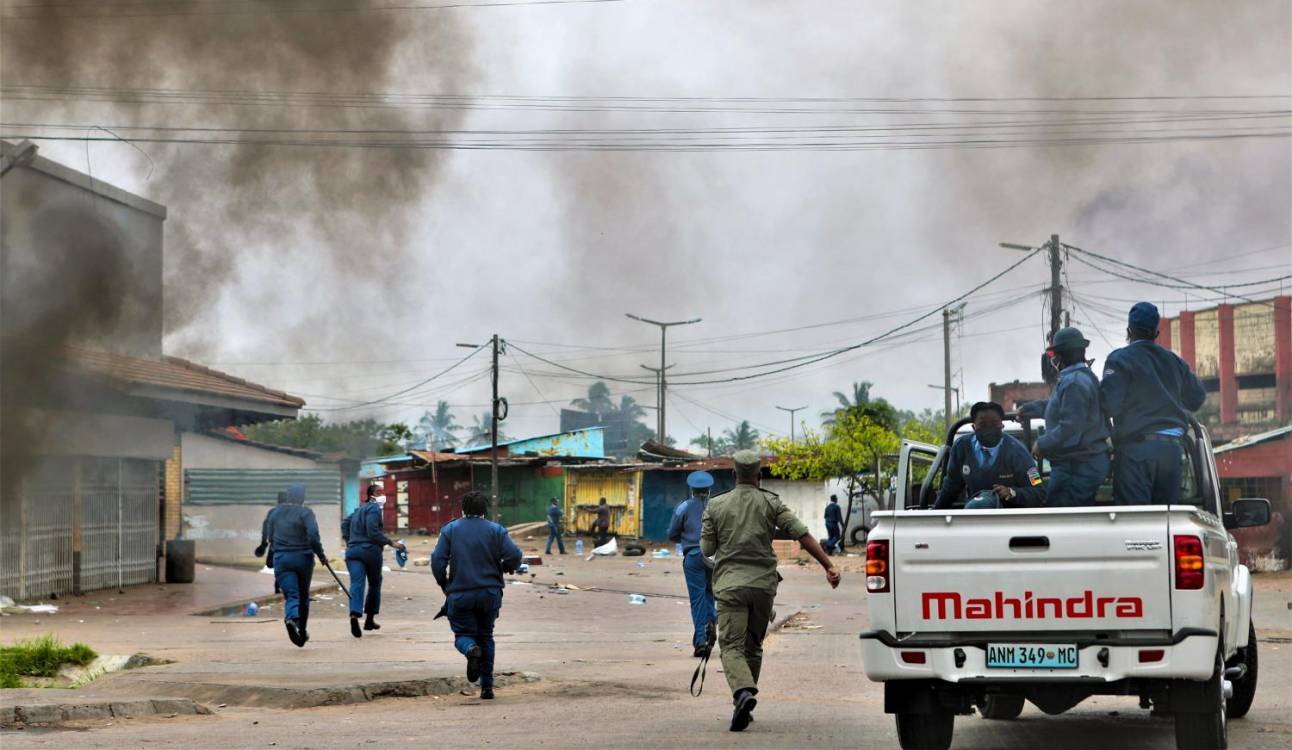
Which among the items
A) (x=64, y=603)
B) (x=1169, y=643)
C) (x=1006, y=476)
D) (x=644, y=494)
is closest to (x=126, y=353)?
(x=64, y=603)

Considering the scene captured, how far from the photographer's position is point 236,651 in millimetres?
13211

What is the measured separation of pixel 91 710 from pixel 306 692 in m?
1.38

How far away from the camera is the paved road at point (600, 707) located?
764cm

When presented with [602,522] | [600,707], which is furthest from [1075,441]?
[602,522]

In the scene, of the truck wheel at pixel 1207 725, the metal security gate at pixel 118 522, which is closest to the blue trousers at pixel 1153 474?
the truck wheel at pixel 1207 725

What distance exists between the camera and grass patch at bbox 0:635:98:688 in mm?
11586

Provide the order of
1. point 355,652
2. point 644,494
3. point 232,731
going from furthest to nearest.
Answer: point 644,494
point 355,652
point 232,731

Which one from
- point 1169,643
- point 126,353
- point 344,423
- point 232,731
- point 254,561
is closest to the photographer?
point 1169,643

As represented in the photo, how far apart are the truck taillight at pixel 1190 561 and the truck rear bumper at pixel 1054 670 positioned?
0.21 meters

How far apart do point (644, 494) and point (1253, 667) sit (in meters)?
38.6

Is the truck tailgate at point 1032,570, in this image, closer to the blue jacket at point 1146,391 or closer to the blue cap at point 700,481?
the blue jacket at point 1146,391

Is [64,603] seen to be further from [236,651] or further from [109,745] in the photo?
[109,745]

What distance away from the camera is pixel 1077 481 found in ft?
23.1

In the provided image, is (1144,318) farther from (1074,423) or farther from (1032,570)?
(1032,570)
